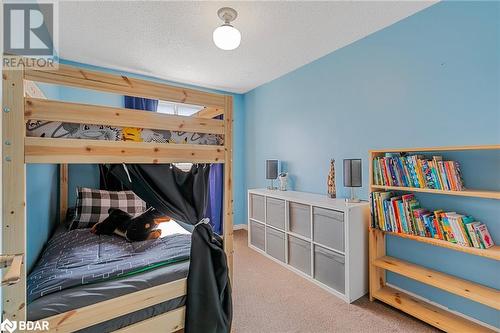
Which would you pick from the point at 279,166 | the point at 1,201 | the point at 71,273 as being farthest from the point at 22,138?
the point at 279,166

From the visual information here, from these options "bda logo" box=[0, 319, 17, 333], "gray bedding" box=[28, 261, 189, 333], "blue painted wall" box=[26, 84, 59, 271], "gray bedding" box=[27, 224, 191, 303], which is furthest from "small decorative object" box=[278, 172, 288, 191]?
"bda logo" box=[0, 319, 17, 333]

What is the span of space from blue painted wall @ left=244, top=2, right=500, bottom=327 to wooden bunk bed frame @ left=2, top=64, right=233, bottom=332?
1.61 meters

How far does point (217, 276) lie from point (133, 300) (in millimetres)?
544

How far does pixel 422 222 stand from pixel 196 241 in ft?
5.92

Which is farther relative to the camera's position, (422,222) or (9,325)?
(422,222)

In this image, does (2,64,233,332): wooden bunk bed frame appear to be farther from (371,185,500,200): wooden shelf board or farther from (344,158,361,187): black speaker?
(371,185,500,200): wooden shelf board

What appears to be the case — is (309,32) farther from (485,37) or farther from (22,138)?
(22,138)

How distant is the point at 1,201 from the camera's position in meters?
1.08

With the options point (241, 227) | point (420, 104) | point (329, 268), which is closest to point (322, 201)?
point (329, 268)

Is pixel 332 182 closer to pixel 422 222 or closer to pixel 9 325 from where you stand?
pixel 422 222

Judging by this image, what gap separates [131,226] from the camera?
2.17 meters

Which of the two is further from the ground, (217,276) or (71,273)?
(71,273)

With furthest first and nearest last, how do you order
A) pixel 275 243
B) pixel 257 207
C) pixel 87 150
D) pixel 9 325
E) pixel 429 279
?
pixel 257 207 < pixel 275 243 < pixel 429 279 < pixel 87 150 < pixel 9 325

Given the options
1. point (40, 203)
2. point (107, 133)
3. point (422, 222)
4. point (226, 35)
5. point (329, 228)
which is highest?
point (226, 35)
